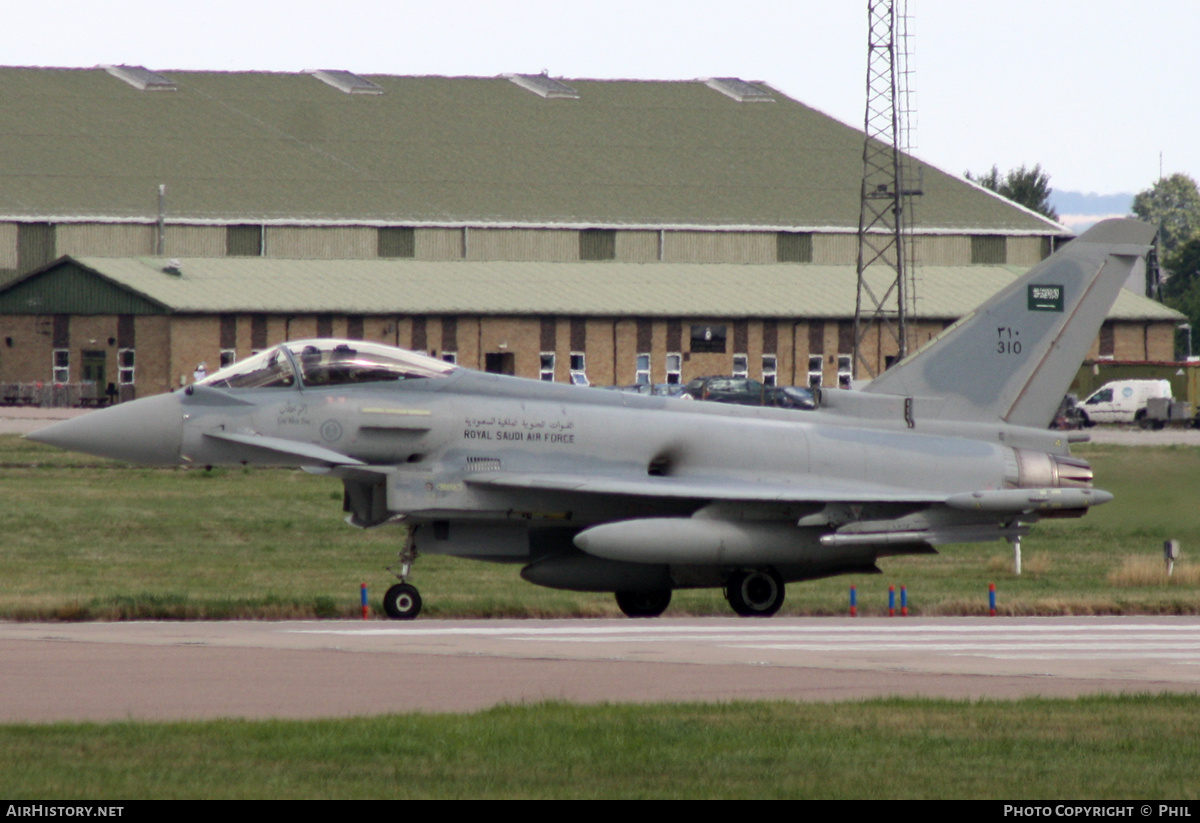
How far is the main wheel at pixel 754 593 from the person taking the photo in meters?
20.2

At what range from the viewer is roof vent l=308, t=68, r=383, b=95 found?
95875 mm

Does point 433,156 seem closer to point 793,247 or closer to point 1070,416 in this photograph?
point 793,247

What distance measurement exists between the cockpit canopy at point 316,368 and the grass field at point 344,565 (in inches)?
98.4

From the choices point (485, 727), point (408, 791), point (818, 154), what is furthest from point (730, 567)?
point (818, 154)

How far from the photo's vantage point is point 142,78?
93.1 meters

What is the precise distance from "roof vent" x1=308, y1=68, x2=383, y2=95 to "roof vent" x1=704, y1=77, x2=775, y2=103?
19.2 meters

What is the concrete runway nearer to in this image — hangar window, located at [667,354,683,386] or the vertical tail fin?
the vertical tail fin

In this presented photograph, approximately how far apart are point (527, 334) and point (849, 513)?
193 feet

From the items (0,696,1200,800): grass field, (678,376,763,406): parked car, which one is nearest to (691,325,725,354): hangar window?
(678,376,763,406): parked car

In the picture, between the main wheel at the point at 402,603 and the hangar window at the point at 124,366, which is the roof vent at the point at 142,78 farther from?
the main wheel at the point at 402,603

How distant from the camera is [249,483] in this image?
42125 mm

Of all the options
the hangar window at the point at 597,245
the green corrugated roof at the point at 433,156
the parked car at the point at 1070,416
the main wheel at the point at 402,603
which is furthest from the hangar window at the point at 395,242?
the main wheel at the point at 402,603

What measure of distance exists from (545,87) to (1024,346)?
80559 millimetres

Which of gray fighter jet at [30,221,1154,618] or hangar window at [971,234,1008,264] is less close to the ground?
hangar window at [971,234,1008,264]
